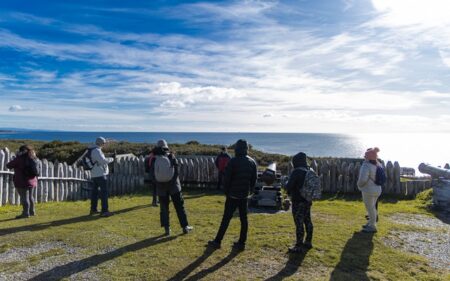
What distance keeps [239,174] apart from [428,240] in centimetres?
489

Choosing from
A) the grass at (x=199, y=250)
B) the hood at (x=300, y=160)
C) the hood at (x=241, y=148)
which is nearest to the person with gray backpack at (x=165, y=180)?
the grass at (x=199, y=250)

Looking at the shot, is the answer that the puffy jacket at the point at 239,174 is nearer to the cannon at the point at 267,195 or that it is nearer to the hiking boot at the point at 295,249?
the hiking boot at the point at 295,249

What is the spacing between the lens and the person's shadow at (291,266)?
240 inches

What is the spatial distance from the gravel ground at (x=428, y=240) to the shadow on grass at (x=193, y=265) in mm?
4004

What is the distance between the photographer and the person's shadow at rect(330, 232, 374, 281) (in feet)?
20.3

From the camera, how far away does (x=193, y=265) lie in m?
6.54

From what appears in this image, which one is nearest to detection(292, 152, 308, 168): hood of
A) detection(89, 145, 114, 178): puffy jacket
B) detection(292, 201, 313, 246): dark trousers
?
detection(292, 201, 313, 246): dark trousers

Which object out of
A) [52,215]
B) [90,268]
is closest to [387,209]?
[90,268]

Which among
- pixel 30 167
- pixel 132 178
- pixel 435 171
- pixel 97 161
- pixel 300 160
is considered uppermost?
pixel 300 160

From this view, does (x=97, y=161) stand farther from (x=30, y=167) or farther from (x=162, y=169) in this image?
(x=162, y=169)

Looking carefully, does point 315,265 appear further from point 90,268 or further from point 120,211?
point 120,211

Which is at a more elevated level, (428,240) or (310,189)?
(310,189)

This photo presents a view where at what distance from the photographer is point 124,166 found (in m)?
16.6

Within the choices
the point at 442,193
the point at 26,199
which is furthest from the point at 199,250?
the point at 442,193
